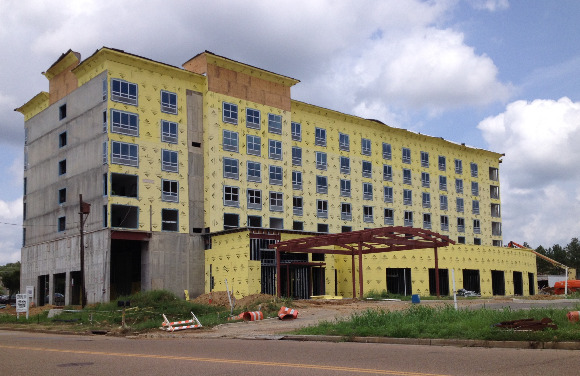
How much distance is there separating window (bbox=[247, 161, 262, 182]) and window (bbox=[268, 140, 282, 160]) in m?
1.94

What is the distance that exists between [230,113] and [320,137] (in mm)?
11771

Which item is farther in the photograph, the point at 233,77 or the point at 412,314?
the point at 233,77

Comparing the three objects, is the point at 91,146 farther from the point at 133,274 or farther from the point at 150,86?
the point at 133,274

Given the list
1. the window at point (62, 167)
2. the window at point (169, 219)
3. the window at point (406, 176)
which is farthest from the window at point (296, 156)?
the window at point (62, 167)

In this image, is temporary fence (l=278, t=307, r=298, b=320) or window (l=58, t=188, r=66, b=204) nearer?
temporary fence (l=278, t=307, r=298, b=320)

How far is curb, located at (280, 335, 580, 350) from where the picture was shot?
1404 cm

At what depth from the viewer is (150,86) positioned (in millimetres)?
51312

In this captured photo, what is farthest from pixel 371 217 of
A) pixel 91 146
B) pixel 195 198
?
pixel 91 146

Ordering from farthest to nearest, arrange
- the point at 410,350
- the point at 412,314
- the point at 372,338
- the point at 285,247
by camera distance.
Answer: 1. the point at 285,247
2. the point at 412,314
3. the point at 372,338
4. the point at 410,350

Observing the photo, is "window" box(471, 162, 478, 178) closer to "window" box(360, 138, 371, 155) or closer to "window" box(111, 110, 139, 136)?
"window" box(360, 138, 371, 155)

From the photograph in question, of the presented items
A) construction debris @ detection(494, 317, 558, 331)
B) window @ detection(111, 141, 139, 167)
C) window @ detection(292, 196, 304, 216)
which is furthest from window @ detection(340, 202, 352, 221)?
construction debris @ detection(494, 317, 558, 331)

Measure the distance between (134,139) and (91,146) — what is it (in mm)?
4037

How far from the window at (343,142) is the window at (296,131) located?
18.1 feet

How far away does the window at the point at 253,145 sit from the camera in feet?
184
